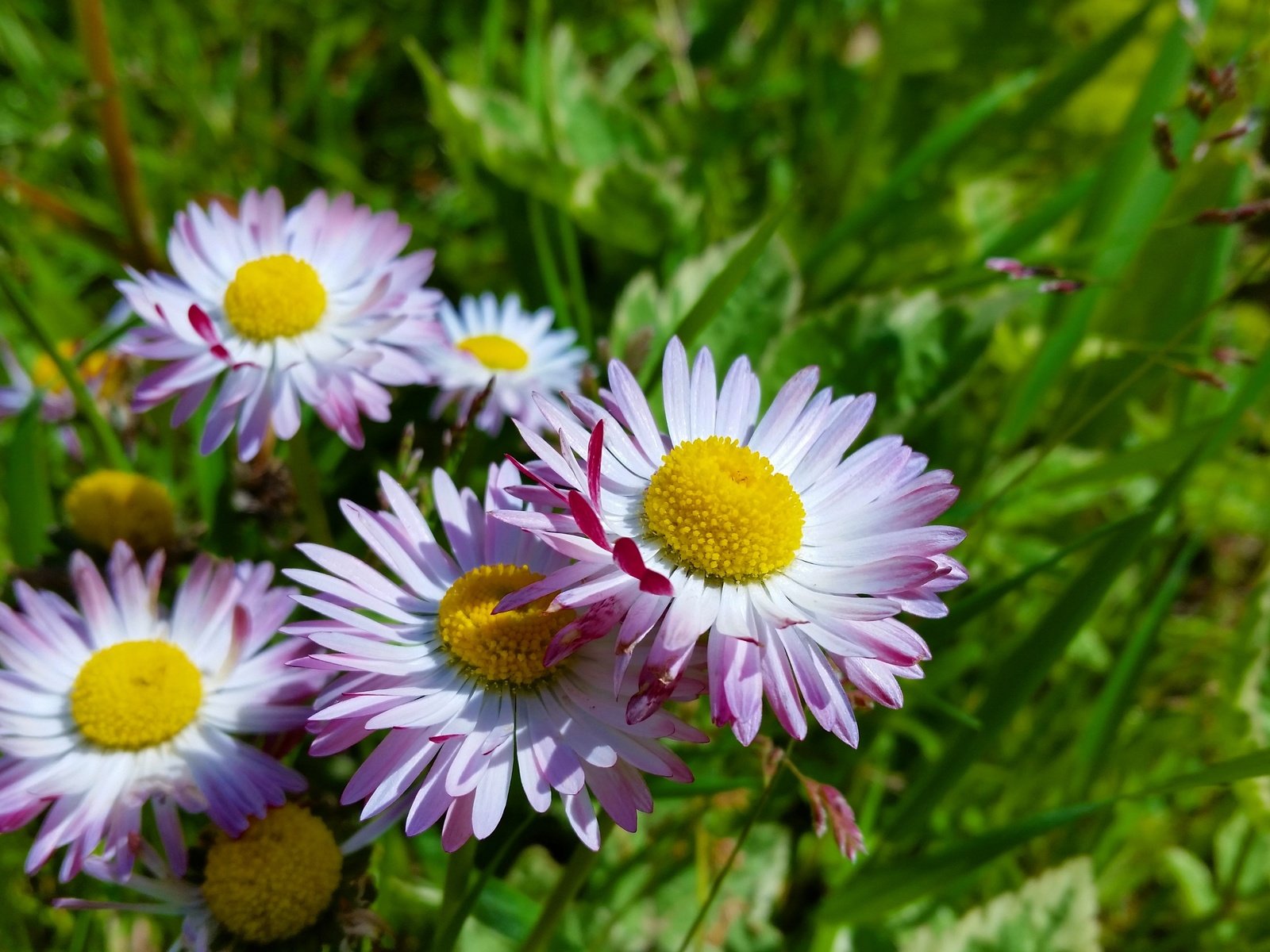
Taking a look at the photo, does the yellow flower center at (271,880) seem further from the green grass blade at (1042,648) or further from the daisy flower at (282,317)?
the green grass blade at (1042,648)

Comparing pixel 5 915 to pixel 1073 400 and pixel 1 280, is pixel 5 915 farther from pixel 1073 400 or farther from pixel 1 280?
pixel 1073 400

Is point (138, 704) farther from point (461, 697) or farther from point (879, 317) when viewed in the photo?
point (879, 317)


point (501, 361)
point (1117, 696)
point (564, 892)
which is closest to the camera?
point (564, 892)

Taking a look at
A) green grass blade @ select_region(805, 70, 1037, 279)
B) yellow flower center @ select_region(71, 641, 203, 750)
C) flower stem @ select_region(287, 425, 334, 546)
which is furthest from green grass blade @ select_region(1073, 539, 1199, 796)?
yellow flower center @ select_region(71, 641, 203, 750)

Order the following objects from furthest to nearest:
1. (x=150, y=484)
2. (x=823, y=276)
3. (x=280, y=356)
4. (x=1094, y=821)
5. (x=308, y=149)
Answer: (x=308, y=149)
(x=823, y=276)
(x=1094, y=821)
(x=150, y=484)
(x=280, y=356)

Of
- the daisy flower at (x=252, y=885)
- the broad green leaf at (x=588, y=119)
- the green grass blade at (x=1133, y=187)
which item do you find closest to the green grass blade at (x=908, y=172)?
the green grass blade at (x=1133, y=187)

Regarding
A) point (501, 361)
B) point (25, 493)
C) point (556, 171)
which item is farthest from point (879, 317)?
point (25, 493)

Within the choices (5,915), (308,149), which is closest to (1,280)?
(5,915)

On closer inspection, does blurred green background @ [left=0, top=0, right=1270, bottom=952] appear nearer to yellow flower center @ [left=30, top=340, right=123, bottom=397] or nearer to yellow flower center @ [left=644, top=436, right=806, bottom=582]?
yellow flower center @ [left=30, top=340, right=123, bottom=397]
